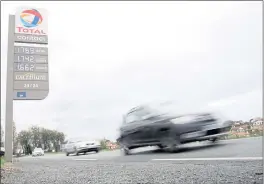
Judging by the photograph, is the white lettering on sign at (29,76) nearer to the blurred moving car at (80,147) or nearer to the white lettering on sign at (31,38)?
the white lettering on sign at (31,38)

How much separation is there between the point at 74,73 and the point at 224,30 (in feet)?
3.89

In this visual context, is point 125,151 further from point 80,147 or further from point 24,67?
point 24,67

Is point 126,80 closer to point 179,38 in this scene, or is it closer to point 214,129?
point 179,38

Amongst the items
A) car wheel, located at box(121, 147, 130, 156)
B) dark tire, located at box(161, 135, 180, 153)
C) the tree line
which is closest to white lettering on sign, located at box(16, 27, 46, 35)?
the tree line

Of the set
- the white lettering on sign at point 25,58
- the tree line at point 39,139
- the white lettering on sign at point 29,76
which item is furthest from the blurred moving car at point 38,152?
the white lettering on sign at point 25,58

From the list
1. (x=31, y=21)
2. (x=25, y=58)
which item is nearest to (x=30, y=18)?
(x=31, y=21)

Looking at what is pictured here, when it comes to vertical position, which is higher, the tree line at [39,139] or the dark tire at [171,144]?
the tree line at [39,139]

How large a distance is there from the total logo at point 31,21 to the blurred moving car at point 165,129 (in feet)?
3.06

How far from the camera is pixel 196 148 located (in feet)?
7.69

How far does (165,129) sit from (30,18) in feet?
4.21

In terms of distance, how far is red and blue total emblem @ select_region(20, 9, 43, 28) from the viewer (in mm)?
2426

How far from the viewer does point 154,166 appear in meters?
2.40

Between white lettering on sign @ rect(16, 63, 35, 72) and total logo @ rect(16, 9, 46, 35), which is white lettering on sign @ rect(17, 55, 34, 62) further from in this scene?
total logo @ rect(16, 9, 46, 35)

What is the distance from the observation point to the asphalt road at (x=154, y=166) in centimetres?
230
